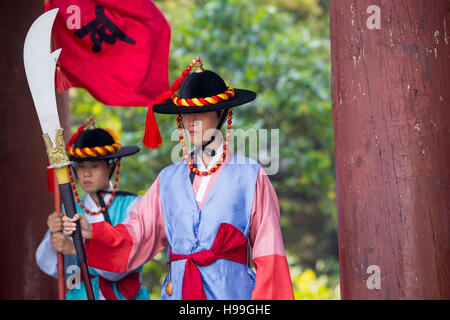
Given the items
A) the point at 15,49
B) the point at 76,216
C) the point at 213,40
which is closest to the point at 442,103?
the point at 76,216

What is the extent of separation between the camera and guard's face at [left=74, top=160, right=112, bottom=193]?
3.69 m

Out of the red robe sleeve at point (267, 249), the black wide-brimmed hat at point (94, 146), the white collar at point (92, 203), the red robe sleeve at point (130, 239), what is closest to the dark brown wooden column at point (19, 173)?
the black wide-brimmed hat at point (94, 146)

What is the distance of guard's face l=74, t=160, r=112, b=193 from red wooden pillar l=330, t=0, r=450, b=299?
6.22 feet

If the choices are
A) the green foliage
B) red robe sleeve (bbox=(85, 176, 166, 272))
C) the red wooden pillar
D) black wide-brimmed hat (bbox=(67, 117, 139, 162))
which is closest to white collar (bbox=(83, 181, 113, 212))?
black wide-brimmed hat (bbox=(67, 117, 139, 162))

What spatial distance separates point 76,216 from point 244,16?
465 cm

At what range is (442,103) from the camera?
2295 mm

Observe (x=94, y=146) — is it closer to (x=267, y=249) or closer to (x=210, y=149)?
(x=210, y=149)

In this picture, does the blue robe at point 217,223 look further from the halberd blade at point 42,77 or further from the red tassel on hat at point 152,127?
the halberd blade at point 42,77

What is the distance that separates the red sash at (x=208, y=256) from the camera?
2.61 metres

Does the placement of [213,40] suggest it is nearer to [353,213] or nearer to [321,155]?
[321,155]

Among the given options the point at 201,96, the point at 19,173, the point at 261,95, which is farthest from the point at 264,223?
the point at 261,95

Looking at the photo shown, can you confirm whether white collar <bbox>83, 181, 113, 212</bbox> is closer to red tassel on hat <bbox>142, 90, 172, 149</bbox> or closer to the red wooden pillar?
red tassel on hat <bbox>142, 90, 172, 149</bbox>

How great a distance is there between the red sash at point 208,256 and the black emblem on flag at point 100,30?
1629mm

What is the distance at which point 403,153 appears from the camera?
229 centimetres
